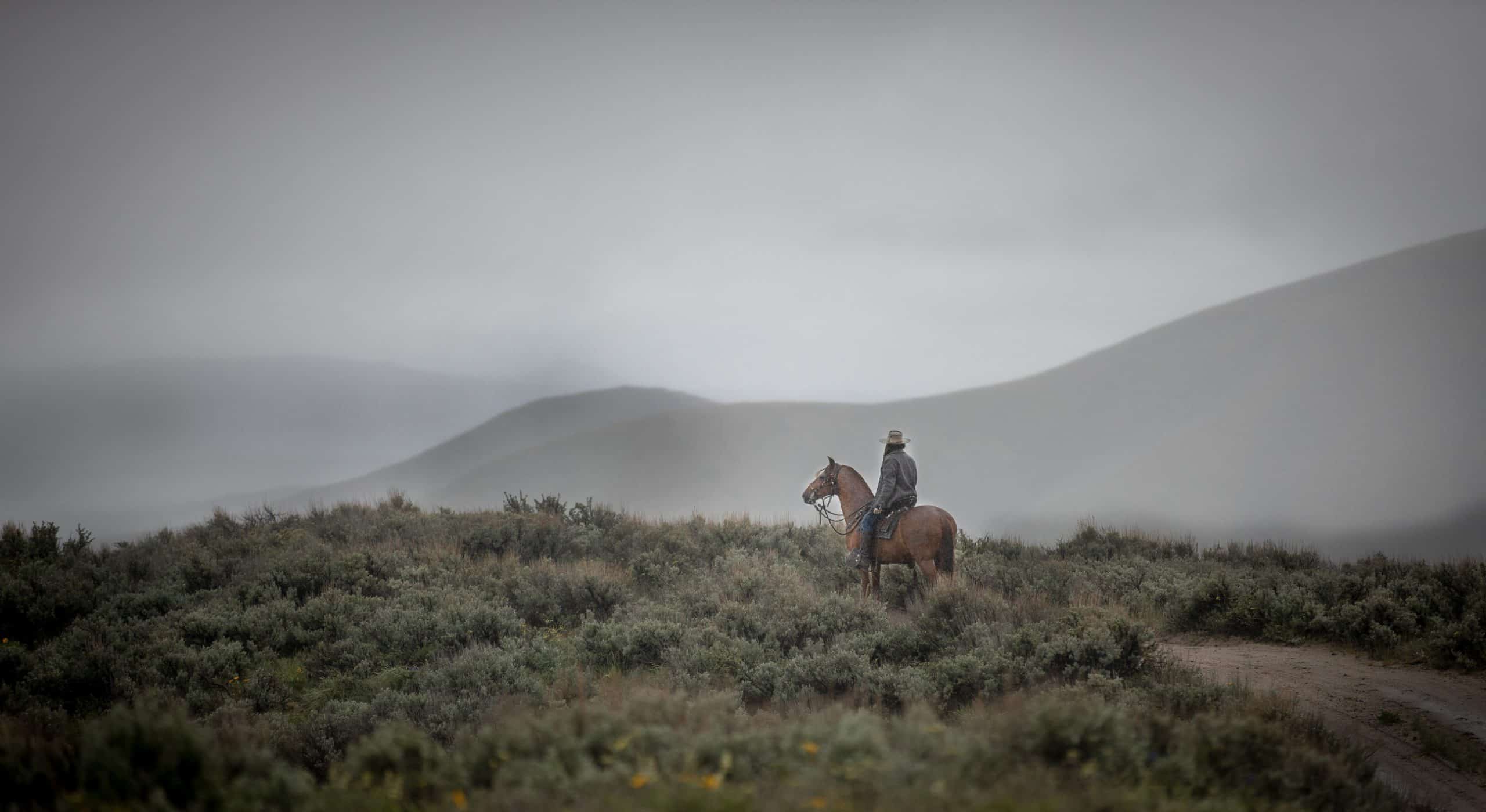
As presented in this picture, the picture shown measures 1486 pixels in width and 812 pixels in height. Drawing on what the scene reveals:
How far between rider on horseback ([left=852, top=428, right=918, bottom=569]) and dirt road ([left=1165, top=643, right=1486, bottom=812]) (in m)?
4.39

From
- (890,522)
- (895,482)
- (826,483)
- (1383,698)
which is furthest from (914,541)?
(1383,698)

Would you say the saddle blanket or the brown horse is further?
the saddle blanket

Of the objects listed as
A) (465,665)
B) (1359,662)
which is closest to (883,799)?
(465,665)

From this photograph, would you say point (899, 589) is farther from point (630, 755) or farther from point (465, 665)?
point (630, 755)

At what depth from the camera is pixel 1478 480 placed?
1727cm

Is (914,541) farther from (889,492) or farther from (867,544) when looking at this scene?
(889,492)

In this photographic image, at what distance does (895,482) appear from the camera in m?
12.9

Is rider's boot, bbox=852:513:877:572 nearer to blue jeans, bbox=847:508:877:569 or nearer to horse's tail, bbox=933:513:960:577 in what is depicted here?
blue jeans, bbox=847:508:877:569

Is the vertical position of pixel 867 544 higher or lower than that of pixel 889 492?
lower

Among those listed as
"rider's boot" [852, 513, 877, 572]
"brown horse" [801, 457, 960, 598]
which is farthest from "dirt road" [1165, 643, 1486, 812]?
"rider's boot" [852, 513, 877, 572]

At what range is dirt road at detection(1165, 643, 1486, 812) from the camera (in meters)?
7.58

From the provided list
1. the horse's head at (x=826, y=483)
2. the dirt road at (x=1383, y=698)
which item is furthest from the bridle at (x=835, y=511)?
the dirt road at (x=1383, y=698)

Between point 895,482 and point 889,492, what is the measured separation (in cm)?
19

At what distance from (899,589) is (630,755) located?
377 inches
